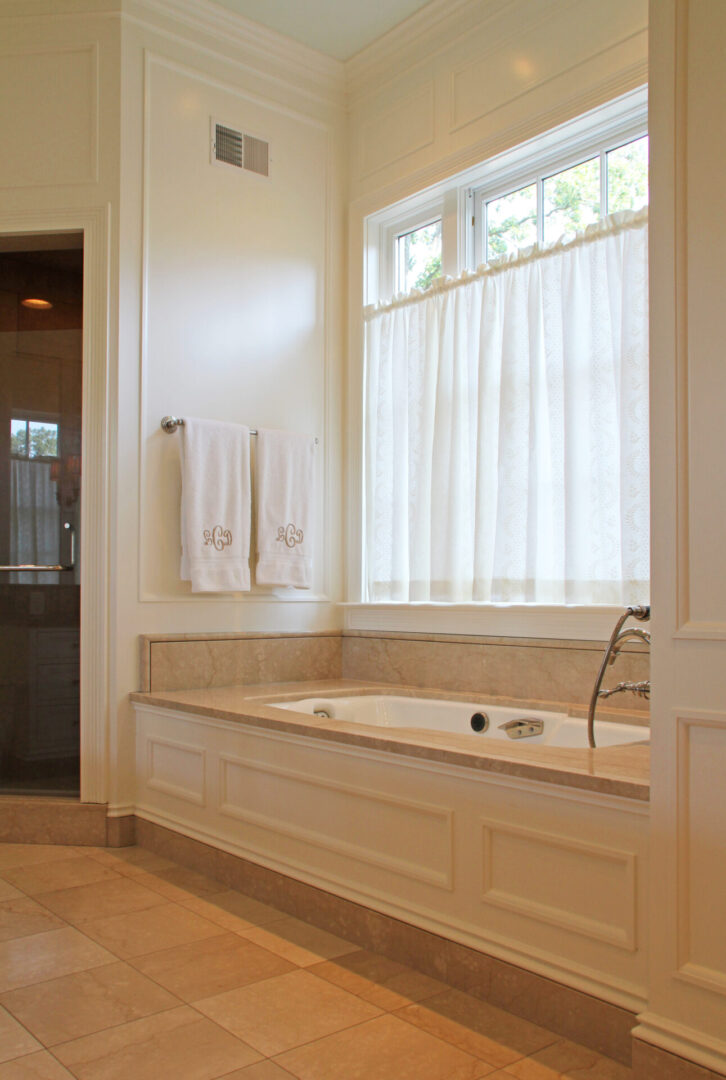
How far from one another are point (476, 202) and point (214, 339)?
1122mm

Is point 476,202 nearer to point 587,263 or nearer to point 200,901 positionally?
point 587,263

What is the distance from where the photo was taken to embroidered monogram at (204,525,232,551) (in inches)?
132

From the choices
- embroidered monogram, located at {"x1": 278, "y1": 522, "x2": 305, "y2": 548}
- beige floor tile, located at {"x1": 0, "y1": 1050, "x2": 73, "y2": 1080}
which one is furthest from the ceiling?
beige floor tile, located at {"x1": 0, "y1": 1050, "x2": 73, "y2": 1080}

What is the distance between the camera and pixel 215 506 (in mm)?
3369

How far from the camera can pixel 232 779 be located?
2742 mm

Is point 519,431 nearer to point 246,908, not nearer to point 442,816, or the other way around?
point 442,816

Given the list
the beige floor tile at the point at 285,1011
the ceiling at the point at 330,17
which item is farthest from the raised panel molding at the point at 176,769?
the ceiling at the point at 330,17

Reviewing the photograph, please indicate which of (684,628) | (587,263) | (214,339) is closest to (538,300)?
(587,263)

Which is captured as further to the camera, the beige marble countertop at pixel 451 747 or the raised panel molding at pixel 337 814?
the raised panel molding at pixel 337 814

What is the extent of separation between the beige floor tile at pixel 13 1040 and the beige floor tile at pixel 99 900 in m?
0.58

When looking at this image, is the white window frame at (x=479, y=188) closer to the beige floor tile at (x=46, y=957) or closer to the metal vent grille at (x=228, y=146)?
the metal vent grille at (x=228, y=146)

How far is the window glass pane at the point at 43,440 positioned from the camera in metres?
3.32

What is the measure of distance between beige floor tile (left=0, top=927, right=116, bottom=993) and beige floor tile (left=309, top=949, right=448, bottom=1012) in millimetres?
Answer: 543

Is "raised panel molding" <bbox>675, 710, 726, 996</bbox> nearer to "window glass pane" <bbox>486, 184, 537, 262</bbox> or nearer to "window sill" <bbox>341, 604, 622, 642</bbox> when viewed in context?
"window sill" <bbox>341, 604, 622, 642</bbox>
